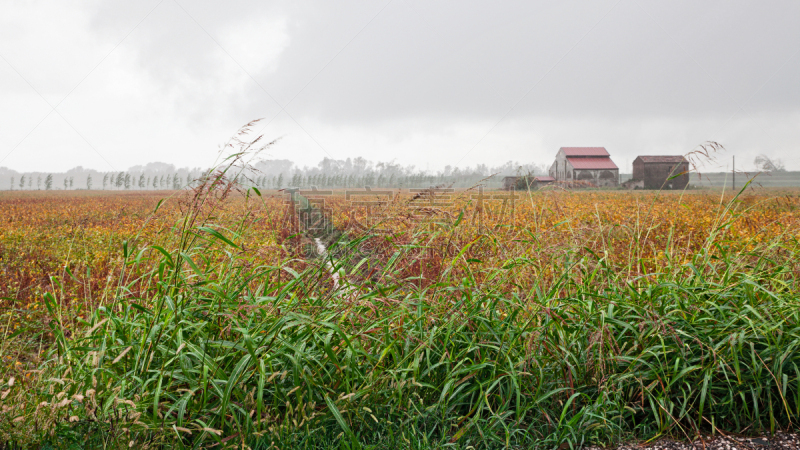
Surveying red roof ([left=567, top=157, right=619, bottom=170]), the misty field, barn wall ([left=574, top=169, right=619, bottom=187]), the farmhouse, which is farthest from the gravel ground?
red roof ([left=567, top=157, right=619, bottom=170])

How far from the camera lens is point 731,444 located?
226 centimetres

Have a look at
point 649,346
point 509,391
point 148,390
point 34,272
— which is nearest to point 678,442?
point 649,346

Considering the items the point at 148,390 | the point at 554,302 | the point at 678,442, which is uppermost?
the point at 554,302

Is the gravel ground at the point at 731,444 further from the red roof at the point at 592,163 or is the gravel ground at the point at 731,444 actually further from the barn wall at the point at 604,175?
the red roof at the point at 592,163

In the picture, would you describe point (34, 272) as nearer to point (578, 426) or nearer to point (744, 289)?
point (578, 426)

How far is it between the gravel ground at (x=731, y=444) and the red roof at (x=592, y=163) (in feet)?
168

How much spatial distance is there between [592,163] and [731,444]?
173 feet

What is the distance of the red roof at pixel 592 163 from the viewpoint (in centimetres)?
4956

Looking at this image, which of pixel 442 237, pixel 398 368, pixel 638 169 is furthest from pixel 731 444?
pixel 638 169

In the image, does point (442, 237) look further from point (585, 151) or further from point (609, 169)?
point (585, 151)

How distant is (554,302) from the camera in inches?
108

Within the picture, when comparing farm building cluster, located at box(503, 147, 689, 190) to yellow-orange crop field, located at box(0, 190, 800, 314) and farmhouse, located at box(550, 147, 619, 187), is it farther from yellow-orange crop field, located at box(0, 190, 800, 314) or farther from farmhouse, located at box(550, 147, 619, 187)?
yellow-orange crop field, located at box(0, 190, 800, 314)

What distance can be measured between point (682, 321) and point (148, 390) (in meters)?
2.87

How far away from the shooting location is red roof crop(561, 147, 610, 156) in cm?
5228
